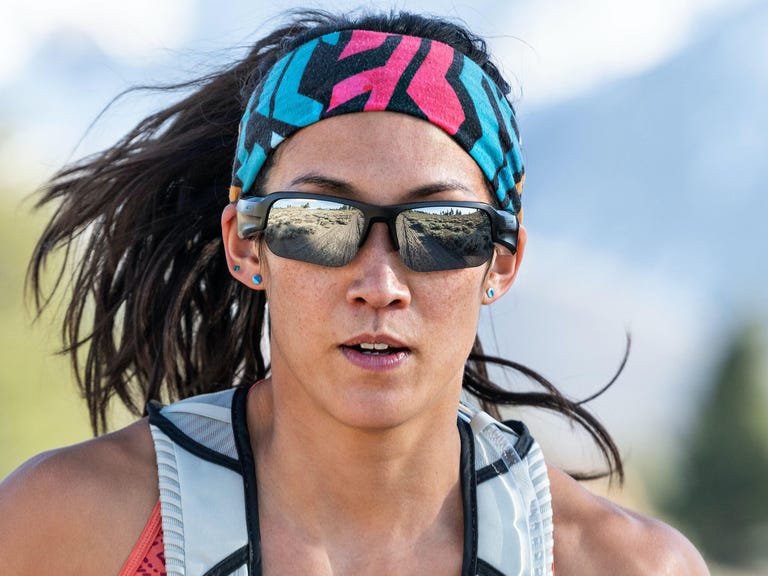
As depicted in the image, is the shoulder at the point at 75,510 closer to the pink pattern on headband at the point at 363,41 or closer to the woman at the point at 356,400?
the woman at the point at 356,400

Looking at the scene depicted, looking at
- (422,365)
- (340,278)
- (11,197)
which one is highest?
(340,278)

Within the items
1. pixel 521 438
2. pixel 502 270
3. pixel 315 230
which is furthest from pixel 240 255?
pixel 521 438

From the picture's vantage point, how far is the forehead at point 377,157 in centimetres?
295

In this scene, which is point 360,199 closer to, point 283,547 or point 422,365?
point 422,365

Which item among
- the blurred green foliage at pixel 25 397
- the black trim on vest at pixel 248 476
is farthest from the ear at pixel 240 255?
the blurred green foliage at pixel 25 397

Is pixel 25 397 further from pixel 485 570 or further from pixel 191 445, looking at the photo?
pixel 485 570

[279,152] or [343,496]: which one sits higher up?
[279,152]

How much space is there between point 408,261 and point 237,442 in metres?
0.73

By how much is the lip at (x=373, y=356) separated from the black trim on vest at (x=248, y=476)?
18.4 inches

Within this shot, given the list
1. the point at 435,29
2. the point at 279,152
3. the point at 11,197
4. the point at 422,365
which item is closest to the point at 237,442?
the point at 422,365

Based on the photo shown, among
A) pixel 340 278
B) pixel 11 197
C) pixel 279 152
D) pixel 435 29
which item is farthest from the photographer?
pixel 11 197

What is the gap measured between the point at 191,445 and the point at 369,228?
784 mm

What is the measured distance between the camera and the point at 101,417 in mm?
4074

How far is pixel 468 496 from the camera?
3244 millimetres
